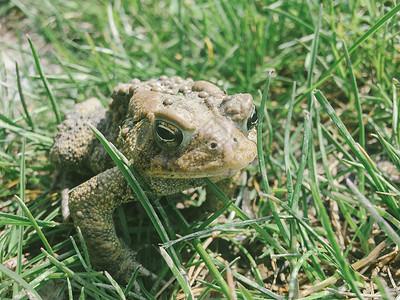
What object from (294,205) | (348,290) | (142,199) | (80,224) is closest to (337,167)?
(294,205)

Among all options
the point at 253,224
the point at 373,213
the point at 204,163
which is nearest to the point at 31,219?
the point at 204,163

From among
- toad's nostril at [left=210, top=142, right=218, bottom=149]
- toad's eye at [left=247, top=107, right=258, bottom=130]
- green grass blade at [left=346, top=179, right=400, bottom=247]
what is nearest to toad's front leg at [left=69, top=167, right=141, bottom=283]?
toad's nostril at [left=210, top=142, right=218, bottom=149]

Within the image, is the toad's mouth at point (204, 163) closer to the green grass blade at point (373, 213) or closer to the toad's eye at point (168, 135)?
the toad's eye at point (168, 135)

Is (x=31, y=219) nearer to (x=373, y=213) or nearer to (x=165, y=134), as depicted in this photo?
(x=165, y=134)

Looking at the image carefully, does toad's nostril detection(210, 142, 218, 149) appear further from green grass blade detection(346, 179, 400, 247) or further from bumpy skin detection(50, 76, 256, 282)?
green grass blade detection(346, 179, 400, 247)

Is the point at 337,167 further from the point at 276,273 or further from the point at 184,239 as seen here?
the point at 184,239

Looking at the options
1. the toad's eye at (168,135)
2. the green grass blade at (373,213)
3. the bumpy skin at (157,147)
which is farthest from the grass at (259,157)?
the toad's eye at (168,135)
